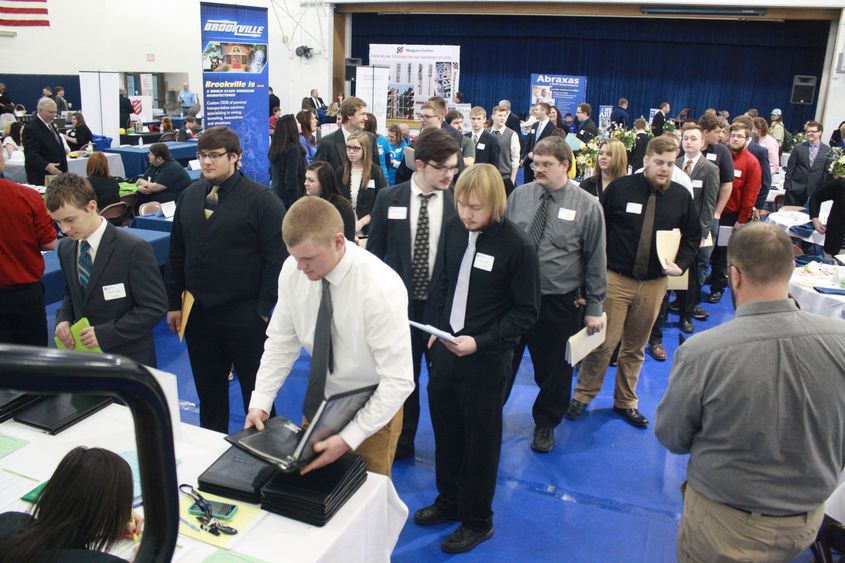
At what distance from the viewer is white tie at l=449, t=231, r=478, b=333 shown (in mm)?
2682

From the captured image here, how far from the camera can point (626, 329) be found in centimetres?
397

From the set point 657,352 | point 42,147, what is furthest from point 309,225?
point 42,147

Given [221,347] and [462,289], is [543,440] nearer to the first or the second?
[462,289]

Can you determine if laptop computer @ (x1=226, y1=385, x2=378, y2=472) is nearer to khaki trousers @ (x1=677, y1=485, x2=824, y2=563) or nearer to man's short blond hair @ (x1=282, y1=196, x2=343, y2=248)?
man's short blond hair @ (x1=282, y1=196, x2=343, y2=248)

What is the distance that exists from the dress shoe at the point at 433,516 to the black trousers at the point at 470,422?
0.41ft

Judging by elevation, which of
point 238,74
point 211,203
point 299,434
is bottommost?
point 299,434

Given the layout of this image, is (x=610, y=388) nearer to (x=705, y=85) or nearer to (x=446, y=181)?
(x=446, y=181)

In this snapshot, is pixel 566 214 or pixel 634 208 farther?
pixel 634 208

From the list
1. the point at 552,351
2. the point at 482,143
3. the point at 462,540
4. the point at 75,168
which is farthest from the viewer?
the point at 75,168

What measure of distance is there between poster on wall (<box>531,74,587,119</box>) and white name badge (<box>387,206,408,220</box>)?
13964mm

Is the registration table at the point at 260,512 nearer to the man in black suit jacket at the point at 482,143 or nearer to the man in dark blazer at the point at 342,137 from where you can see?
the man in dark blazer at the point at 342,137

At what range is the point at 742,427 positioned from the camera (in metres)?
1.78

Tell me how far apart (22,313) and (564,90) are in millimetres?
15233

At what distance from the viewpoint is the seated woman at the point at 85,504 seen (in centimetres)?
112
